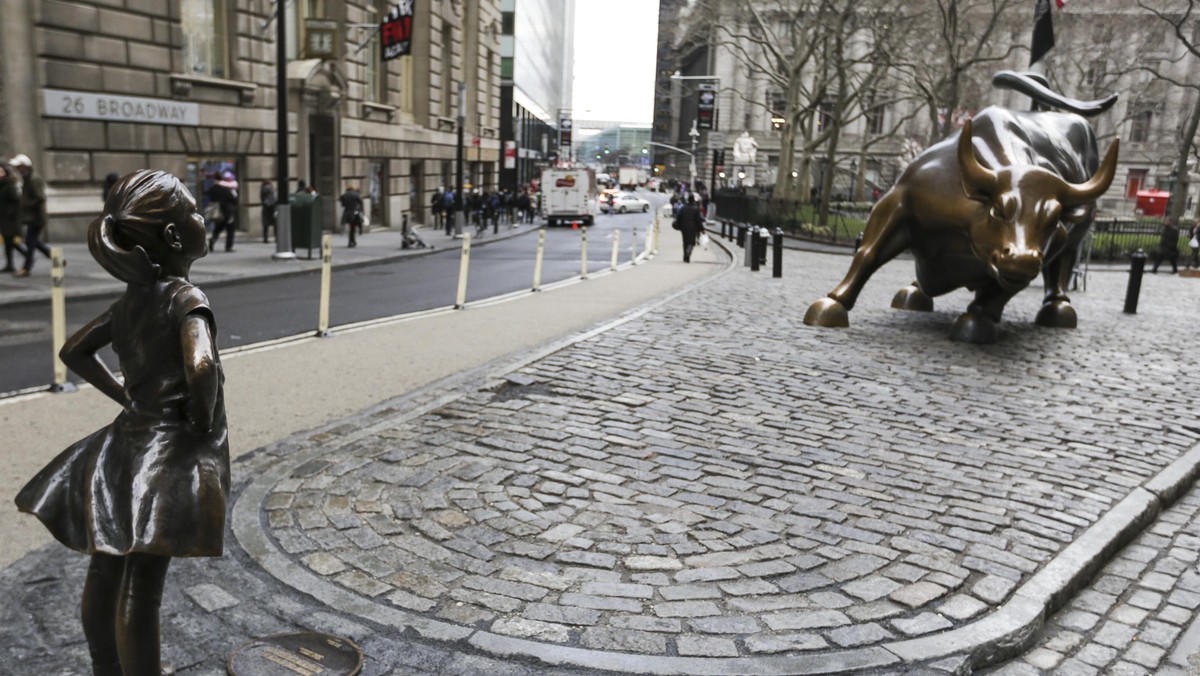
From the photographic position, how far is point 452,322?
12211mm

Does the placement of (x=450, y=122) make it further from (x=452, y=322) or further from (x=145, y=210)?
(x=145, y=210)

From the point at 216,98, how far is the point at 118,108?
135 inches

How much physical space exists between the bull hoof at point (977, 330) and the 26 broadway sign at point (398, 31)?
1979 centimetres

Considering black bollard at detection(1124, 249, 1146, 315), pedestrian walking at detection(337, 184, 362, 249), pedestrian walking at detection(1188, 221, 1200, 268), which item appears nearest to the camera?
black bollard at detection(1124, 249, 1146, 315)

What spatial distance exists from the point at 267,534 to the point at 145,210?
2490 millimetres

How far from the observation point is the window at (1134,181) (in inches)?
3301

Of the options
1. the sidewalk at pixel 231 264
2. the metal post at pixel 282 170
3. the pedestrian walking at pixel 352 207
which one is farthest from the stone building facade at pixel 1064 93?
the metal post at pixel 282 170

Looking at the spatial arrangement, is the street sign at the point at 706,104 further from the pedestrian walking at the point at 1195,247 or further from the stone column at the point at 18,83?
the stone column at the point at 18,83

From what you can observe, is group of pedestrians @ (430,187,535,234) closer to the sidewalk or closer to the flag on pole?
the sidewalk

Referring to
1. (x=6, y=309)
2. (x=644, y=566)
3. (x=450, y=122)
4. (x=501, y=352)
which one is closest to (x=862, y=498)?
(x=644, y=566)

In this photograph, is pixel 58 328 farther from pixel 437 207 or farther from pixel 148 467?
pixel 437 207

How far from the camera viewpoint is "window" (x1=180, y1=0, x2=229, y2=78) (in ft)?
73.0

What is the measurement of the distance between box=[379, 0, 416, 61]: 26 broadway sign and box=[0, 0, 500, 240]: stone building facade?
598 millimetres

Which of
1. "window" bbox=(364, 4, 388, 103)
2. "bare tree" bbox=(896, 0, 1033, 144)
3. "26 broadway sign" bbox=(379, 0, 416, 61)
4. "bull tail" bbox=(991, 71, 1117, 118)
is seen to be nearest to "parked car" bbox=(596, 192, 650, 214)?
"bare tree" bbox=(896, 0, 1033, 144)
